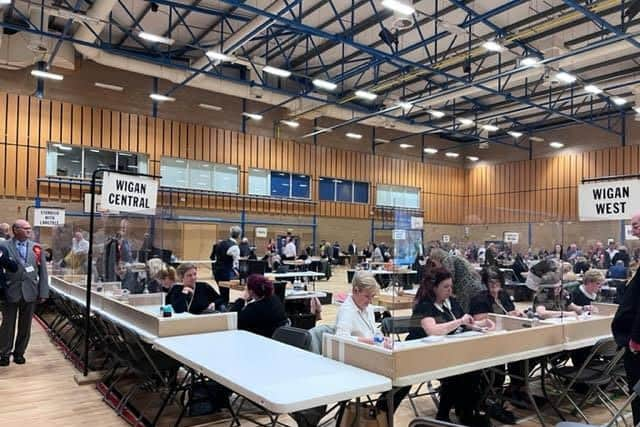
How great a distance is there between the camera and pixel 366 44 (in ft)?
44.4

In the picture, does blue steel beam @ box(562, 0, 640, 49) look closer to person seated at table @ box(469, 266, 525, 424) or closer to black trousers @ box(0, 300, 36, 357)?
person seated at table @ box(469, 266, 525, 424)

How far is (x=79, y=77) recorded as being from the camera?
14.5m

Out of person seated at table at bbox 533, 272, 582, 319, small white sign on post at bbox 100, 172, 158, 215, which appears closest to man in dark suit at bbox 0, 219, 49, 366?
small white sign on post at bbox 100, 172, 158, 215

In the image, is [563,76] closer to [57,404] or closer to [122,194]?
[122,194]

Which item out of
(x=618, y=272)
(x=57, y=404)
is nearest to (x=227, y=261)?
(x=57, y=404)

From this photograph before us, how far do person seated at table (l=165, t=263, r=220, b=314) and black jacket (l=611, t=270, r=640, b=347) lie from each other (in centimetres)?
324

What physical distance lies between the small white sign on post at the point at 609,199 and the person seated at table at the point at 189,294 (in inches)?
158

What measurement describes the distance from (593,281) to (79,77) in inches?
578

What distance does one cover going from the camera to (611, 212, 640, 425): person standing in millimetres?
2693

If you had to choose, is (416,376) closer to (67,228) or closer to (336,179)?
(67,228)

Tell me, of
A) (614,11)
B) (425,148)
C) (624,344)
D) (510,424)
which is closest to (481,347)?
(624,344)

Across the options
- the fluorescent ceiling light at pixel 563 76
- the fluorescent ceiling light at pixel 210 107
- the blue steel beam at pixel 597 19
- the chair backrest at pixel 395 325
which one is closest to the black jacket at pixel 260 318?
the chair backrest at pixel 395 325

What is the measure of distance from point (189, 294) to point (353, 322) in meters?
1.92

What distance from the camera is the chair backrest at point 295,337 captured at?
3107 millimetres
